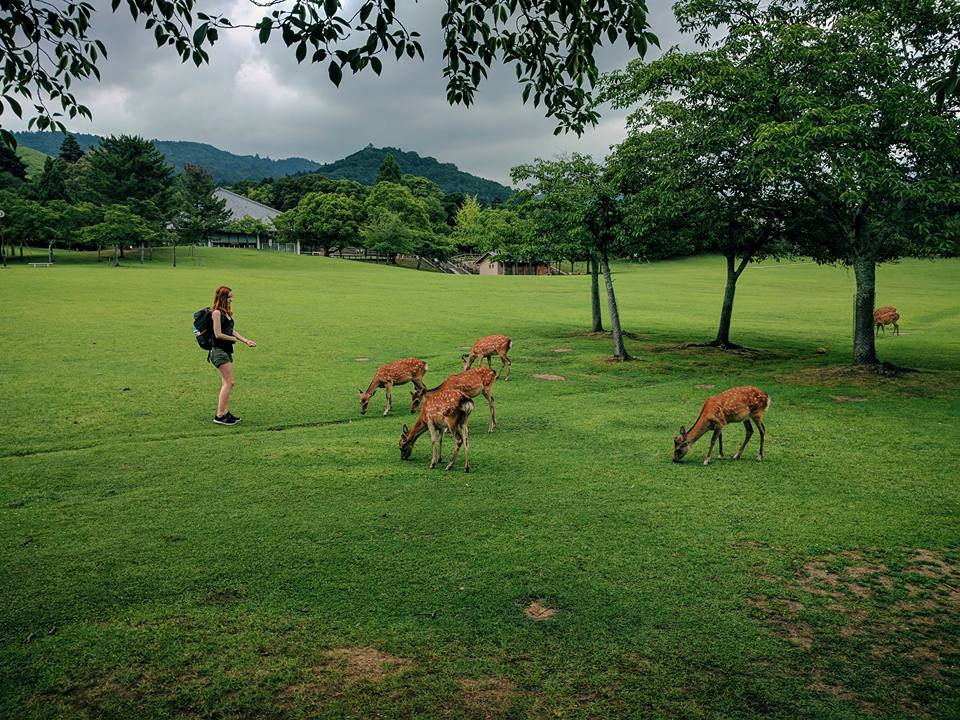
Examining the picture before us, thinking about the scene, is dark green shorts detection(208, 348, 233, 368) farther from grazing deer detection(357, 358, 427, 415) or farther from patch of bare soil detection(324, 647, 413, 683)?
patch of bare soil detection(324, 647, 413, 683)

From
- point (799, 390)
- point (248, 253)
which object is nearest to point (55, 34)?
point (799, 390)

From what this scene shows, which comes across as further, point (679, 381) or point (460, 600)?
point (679, 381)

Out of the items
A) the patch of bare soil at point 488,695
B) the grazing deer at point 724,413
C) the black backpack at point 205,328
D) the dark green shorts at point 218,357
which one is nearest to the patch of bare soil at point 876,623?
the patch of bare soil at point 488,695

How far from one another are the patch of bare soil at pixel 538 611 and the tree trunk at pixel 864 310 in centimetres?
1624

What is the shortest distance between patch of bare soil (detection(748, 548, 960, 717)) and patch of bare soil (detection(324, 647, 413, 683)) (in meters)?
3.06

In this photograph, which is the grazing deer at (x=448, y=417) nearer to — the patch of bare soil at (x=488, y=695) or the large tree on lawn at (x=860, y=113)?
the patch of bare soil at (x=488, y=695)

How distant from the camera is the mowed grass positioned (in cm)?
487

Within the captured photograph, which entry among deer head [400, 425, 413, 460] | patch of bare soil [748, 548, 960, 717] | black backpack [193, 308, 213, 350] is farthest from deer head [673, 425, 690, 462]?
black backpack [193, 308, 213, 350]

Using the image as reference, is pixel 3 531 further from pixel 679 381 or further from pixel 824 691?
pixel 679 381

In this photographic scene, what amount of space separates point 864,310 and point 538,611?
1669 cm

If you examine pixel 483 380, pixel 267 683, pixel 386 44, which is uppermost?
pixel 386 44

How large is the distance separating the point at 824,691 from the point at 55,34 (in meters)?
8.50

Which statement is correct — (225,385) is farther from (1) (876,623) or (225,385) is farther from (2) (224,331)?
(1) (876,623)

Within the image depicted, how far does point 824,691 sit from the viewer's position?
4.81m
